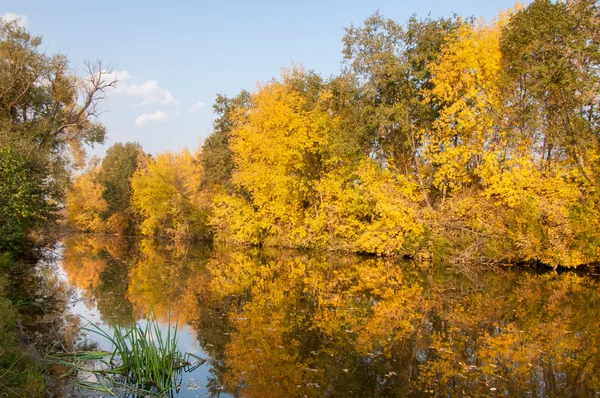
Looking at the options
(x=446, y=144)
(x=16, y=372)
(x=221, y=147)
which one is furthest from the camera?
(x=221, y=147)

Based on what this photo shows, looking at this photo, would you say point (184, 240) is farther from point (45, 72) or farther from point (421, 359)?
point (421, 359)

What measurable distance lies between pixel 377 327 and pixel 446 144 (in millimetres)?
13786

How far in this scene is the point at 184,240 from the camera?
4494cm

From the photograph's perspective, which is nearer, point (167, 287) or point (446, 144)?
point (167, 287)

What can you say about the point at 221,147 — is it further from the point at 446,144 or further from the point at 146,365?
the point at 146,365

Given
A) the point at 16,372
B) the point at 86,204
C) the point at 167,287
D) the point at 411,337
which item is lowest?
the point at 16,372

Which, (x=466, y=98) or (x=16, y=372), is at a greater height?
(x=466, y=98)

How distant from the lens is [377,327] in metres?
9.66

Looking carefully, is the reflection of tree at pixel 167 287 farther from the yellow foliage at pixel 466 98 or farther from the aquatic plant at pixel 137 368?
the yellow foliage at pixel 466 98

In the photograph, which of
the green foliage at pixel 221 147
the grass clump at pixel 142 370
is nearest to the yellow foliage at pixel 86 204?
the green foliage at pixel 221 147

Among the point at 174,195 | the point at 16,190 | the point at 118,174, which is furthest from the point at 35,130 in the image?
the point at 118,174

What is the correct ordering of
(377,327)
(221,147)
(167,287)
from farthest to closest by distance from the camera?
1. (221,147)
2. (167,287)
3. (377,327)

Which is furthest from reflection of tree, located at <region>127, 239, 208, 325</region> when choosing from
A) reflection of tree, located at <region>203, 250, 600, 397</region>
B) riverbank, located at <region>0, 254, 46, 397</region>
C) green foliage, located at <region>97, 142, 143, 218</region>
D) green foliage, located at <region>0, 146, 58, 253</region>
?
green foliage, located at <region>97, 142, 143, 218</region>

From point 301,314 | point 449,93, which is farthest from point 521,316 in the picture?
point 449,93
